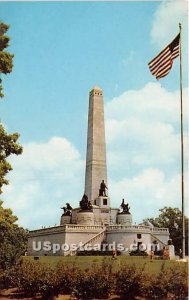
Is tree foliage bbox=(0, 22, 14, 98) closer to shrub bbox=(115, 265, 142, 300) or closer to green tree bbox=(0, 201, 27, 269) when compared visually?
green tree bbox=(0, 201, 27, 269)

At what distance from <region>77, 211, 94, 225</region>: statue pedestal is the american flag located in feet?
89.4

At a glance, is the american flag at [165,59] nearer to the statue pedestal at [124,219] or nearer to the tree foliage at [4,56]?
the tree foliage at [4,56]

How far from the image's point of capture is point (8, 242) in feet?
55.9

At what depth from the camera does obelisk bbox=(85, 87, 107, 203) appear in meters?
48.7

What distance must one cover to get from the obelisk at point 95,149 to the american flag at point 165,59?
2894 centimetres

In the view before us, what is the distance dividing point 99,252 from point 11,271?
19.0m

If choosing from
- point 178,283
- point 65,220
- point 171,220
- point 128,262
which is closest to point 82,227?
point 65,220

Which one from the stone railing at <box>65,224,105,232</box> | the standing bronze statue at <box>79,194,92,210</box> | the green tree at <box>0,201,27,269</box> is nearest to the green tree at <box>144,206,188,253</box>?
the standing bronze statue at <box>79,194,92,210</box>

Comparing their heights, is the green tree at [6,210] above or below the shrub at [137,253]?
above

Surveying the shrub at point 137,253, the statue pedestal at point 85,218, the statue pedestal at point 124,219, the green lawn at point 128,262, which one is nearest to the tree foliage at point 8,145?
the green lawn at point 128,262

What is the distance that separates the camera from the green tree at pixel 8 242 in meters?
16.6

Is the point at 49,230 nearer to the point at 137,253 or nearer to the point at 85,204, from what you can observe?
the point at 85,204

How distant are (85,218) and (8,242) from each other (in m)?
28.2

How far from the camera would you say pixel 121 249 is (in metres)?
39.7
